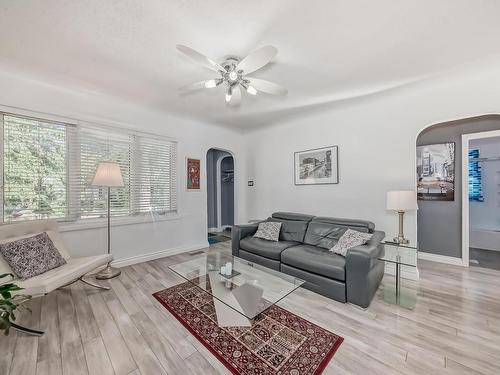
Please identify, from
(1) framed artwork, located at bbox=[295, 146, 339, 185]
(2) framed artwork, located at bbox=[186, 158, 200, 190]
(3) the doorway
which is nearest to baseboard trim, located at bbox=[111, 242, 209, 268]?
(2) framed artwork, located at bbox=[186, 158, 200, 190]

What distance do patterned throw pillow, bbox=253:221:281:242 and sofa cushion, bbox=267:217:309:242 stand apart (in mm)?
114

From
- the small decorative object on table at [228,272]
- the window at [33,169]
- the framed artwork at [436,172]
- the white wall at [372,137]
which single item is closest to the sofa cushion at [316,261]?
the small decorative object on table at [228,272]

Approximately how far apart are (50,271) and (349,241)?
3.41 metres

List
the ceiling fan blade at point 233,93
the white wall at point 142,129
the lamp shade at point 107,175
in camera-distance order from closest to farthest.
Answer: the ceiling fan blade at point 233,93 < the white wall at point 142,129 < the lamp shade at point 107,175

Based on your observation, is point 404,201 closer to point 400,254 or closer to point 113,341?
point 400,254

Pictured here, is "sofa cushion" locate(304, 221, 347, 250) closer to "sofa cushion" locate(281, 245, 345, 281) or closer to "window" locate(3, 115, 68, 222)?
"sofa cushion" locate(281, 245, 345, 281)

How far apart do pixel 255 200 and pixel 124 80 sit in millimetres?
3391

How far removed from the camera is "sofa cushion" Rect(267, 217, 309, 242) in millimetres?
3412

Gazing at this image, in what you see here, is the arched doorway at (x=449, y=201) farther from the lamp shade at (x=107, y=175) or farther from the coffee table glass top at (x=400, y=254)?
the lamp shade at (x=107, y=175)

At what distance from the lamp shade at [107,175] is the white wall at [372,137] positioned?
2962 millimetres

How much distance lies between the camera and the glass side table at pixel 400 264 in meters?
2.30

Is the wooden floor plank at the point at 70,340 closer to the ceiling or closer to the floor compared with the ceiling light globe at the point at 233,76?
closer to the floor

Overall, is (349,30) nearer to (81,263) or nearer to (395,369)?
(395,369)

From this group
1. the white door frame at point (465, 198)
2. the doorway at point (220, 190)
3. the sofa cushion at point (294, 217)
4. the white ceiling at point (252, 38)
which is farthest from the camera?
the doorway at point (220, 190)
